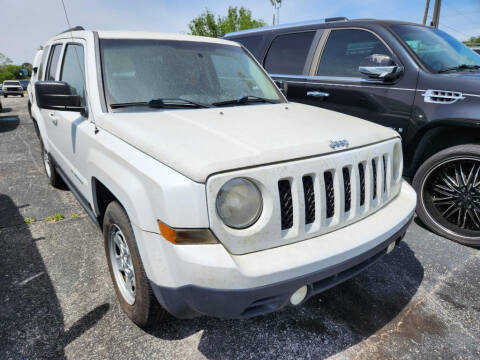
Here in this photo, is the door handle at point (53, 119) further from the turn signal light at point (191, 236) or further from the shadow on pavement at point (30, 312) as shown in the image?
the turn signal light at point (191, 236)

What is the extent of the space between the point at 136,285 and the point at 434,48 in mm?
3981

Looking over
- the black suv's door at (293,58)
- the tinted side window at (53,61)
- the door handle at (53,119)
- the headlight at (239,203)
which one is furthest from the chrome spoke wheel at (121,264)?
the black suv's door at (293,58)

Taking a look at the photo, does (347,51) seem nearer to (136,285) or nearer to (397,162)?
(397,162)

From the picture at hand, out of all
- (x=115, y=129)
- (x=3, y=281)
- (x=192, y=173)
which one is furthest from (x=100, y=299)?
(x=192, y=173)

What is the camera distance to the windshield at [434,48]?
3.64m

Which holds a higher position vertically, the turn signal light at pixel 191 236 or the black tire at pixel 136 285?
the turn signal light at pixel 191 236

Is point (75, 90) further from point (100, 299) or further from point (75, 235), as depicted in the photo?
point (100, 299)

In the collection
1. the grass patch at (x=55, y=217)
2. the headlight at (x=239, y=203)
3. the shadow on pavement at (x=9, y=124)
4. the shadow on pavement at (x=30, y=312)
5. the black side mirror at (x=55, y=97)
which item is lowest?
the shadow on pavement at (x=9, y=124)

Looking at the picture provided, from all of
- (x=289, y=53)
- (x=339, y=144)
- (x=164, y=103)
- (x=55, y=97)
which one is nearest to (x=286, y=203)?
(x=339, y=144)

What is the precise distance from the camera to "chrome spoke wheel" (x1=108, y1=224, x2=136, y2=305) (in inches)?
84.4

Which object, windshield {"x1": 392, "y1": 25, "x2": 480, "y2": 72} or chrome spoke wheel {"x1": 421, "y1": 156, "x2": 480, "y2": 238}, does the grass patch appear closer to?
chrome spoke wheel {"x1": 421, "y1": 156, "x2": 480, "y2": 238}

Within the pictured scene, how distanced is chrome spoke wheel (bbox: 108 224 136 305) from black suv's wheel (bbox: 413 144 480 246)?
2.82 metres

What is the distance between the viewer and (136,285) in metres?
1.91

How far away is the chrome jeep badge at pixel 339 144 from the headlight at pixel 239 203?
1.85ft
